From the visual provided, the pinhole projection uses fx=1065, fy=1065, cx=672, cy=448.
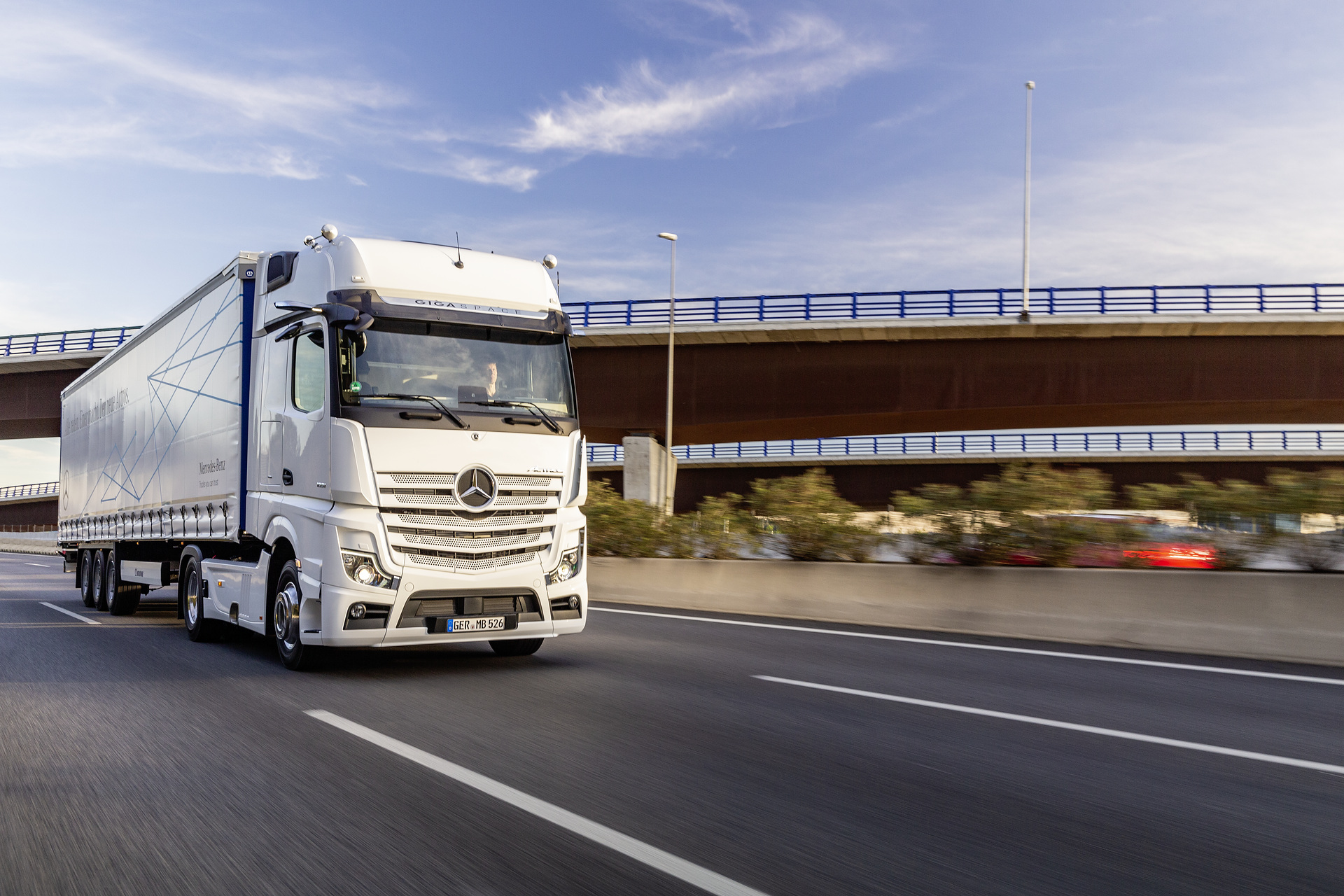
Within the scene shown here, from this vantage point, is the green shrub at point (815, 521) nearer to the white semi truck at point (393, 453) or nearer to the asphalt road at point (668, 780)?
the asphalt road at point (668, 780)

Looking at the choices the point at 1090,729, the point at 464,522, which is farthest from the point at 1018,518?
the point at 464,522

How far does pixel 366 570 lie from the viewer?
859 cm

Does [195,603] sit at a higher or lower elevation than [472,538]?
lower

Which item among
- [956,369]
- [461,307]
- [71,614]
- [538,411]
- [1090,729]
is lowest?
[71,614]

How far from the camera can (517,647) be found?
34.1 feet

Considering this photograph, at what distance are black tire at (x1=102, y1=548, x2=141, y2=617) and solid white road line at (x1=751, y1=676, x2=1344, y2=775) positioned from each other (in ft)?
36.7

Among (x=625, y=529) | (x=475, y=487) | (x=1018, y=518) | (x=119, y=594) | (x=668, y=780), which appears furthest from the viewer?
(x=625, y=529)

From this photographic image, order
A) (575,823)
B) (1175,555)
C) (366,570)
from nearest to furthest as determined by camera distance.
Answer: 1. (575,823)
2. (366,570)
3. (1175,555)

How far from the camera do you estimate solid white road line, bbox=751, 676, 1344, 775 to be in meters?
5.89

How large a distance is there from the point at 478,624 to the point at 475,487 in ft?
3.84

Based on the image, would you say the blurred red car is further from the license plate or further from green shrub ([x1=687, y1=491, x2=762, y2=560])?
the license plate

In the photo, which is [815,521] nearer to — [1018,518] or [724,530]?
[724,530]

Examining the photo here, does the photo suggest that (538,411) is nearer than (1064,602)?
Yes

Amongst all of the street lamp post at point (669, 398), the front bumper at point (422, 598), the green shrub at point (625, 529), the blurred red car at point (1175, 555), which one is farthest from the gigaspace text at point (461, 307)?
the street lamp post at point (669, 398)
